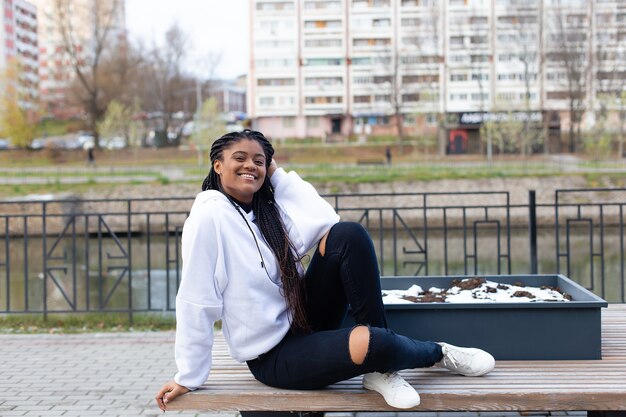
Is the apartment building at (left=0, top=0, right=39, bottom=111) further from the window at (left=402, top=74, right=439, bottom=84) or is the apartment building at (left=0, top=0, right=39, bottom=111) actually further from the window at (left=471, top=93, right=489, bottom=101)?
the window at (left=471, top=93, right=489, bottom=101)

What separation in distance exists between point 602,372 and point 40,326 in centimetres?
582

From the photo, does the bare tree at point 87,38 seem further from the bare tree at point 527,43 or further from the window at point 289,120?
the bare tree at point 527,43

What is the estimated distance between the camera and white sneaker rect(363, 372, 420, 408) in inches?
113

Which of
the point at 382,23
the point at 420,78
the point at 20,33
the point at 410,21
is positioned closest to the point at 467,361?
the point at 420,78

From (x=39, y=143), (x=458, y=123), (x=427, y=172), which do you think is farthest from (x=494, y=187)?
(x=39, y=143)

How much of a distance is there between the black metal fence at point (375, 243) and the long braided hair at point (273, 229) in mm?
3243

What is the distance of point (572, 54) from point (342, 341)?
54.4 meters

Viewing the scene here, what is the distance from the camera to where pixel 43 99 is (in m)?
63.2

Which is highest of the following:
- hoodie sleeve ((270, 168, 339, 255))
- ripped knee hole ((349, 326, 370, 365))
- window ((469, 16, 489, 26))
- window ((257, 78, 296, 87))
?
window ((469, 16, 489, 26))

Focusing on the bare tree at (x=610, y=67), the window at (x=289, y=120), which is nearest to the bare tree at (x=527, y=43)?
the bare tree at (x=610, y=67)

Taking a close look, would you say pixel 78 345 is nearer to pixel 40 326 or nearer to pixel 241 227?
pixel 40 326

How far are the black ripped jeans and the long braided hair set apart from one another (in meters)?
0.06

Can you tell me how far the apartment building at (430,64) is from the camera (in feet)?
178

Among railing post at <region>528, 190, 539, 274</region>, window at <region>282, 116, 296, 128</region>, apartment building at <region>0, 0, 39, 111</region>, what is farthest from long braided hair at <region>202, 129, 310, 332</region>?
apartment building at <region>0, 0, 39, 111</region>
